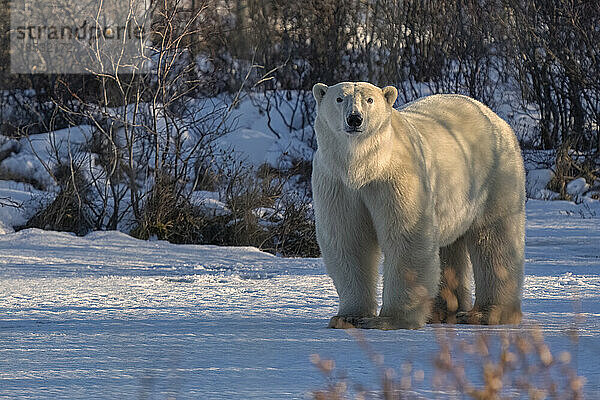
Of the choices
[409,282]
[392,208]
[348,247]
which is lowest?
[409,282]

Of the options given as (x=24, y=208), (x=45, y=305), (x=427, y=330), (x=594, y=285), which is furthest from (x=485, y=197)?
(x=24, y=208)

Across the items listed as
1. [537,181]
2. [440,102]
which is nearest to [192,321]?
[440,102]

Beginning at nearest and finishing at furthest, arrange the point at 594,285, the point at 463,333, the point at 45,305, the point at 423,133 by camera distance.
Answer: the point at 463,333
the point at 423,133
the point at 45,305
the point at 594,285

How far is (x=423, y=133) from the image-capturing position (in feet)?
14.9

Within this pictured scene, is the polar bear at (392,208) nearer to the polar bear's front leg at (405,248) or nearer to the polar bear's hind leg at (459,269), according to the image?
the polar bear's front leg at (405,248)

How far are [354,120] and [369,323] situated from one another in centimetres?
89

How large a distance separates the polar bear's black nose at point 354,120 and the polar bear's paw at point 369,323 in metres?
0.85

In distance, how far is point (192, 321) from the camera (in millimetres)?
→ 4344

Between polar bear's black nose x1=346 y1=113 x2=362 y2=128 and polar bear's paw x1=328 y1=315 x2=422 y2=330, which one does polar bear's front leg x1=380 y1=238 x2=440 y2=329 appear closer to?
polar bear's paw x1=328 y1=315 x2=422 y2=330

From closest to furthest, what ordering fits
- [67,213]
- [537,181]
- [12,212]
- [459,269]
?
[459,269]
[67,213]
[12,212]
[537,181]

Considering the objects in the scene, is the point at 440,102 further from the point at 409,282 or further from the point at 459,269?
the point at 409,282

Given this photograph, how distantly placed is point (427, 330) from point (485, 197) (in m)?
0.92

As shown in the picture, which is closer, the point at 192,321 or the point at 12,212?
the point at 192,321

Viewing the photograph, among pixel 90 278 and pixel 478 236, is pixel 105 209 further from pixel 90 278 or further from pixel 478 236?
pixel 478 236
